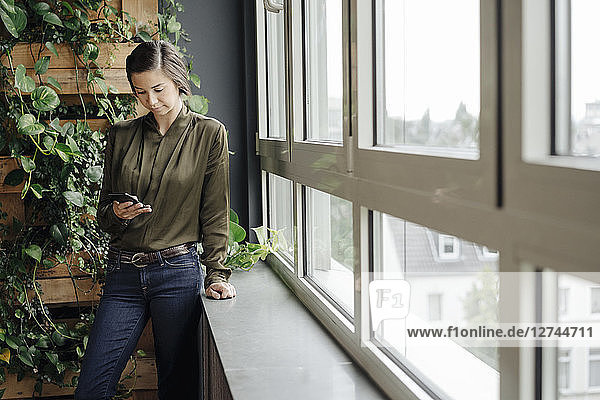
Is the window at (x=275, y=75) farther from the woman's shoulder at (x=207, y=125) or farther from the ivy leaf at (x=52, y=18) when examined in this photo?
the ivy leaf at (x=52, y=18)

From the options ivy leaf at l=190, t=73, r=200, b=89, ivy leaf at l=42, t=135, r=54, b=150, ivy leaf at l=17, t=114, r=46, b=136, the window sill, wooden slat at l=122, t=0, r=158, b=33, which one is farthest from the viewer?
ivy leaf at l=190, t=73, r=200, b=89

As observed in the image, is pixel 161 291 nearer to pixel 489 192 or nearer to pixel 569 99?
pixel 489 192

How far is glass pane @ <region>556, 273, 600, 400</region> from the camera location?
95cm

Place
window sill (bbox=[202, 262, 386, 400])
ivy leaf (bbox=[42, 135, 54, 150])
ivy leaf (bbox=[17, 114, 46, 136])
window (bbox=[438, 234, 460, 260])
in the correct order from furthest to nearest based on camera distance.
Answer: ivy leaf (bbox=[42, 135, 54, 150]) < ivy leaf (bbox=[17, 114, 46, 136]) < window sill (bbox=[202, 262, 386, 400]) < window (bbox=[438, 234, 460, 260])

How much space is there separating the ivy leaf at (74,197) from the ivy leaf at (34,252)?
27 centimetres

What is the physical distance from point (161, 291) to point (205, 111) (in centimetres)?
105

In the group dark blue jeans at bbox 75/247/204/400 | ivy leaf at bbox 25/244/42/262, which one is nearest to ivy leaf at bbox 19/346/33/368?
ivy leaf at bbox 25/244/42/262

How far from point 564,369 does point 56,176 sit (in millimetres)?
2581

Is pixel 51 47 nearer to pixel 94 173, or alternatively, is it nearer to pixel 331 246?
pixel 94 173

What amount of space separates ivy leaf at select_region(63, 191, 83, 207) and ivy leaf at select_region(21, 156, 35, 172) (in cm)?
17

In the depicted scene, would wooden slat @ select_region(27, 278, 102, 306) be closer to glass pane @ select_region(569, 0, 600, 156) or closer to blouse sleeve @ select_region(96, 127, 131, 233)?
blouse sleeve @ select_region(96, 127, 131, 233)

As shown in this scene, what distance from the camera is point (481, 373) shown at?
1306mm

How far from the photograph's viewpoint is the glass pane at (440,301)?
127 cm

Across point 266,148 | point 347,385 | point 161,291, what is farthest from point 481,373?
point 266,148
